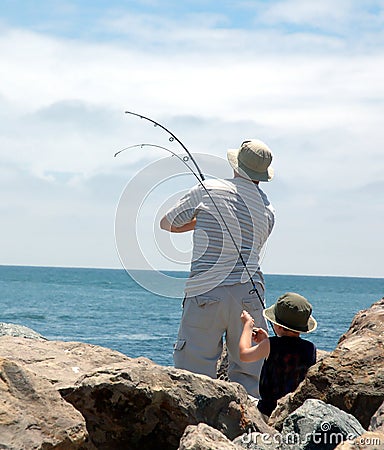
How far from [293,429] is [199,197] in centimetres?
195

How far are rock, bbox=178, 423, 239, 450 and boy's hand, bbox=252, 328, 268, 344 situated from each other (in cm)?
195

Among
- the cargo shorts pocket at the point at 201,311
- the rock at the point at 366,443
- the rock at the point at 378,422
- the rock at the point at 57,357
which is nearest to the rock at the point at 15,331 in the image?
the rock at the point at 57,357

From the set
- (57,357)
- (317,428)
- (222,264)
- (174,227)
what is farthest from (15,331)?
(317,428)

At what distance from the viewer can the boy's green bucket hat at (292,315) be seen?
17.6ft

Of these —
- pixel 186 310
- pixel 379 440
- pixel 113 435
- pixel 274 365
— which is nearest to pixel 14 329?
pixel 186 310

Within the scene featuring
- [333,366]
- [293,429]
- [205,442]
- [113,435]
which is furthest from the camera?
[333,366]

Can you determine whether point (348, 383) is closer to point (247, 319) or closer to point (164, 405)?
point (247, 319)

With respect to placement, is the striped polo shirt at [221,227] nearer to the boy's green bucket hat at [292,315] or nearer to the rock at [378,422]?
the boy's green bucket hat at [292,315]

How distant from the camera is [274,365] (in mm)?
5355

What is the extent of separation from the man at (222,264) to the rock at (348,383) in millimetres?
703

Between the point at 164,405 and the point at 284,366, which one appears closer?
the point at 164,405

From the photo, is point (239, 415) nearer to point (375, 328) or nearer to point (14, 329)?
point (375, 328)

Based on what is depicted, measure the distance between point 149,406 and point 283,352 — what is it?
4.54 feet

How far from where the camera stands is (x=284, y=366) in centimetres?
536
